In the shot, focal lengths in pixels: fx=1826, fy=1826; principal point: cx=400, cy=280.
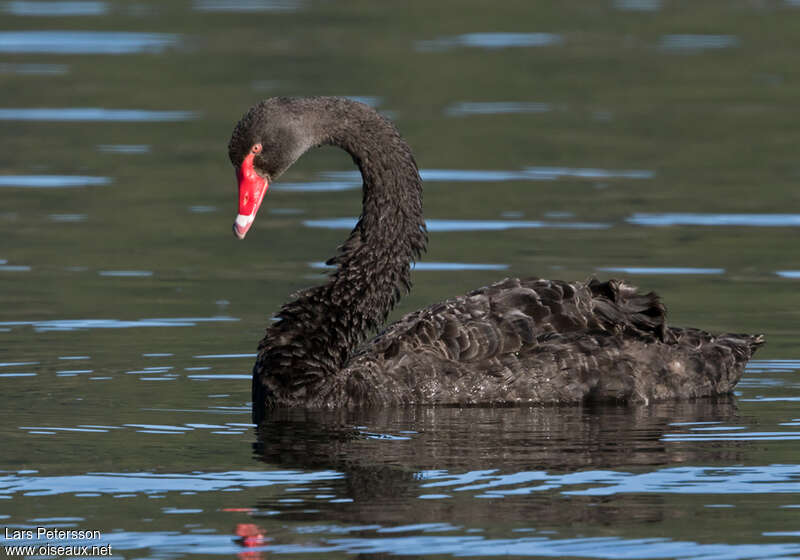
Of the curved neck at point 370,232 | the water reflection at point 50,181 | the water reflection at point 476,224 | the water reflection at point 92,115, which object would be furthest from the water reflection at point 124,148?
the curved neck at point 370,232

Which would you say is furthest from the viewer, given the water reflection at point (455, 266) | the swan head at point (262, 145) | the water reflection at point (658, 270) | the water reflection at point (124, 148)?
the water reflection at point (124, 148)

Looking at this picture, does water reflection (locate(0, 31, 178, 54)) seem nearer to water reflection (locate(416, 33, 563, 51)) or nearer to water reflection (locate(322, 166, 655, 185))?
water reflection (locate(416, 33, 563, 51))

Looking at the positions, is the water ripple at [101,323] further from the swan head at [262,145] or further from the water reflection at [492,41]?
the water reflection at [492,41]

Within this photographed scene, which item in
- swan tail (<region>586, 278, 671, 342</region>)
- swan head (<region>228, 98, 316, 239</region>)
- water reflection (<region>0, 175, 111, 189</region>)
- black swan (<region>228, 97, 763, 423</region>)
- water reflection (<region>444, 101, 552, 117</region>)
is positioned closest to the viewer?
black swan (<region>228, 97, 763, 423</region>)

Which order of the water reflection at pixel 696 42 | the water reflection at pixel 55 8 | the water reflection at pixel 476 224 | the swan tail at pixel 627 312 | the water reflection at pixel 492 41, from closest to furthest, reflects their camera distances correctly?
the swan tail at pixel 627 312, the water reflection at pixel 476 224, the water reflection at pixel 696 42, the water reflection at pixel 492 41, the water reflection at pixel 55 8

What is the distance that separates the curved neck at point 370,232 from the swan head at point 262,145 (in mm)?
251

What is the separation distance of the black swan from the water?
0.21 metres

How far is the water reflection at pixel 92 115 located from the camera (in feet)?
81.9

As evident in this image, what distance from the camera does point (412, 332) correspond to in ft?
36.0

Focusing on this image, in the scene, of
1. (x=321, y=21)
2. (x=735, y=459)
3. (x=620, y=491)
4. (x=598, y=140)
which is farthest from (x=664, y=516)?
(x=321, y=21)

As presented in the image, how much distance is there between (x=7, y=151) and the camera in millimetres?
22453

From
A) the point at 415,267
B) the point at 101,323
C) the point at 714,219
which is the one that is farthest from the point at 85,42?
the point at 101,323

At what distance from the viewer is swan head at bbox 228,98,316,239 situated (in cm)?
1102

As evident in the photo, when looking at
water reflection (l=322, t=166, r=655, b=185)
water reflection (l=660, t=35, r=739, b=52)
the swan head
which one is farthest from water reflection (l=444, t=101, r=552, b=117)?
the swan head
